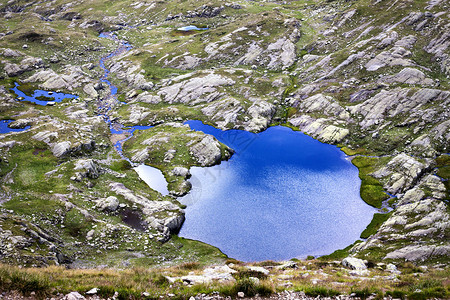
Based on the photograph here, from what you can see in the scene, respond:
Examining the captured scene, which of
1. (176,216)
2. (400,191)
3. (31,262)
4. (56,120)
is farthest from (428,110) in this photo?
(56,120)

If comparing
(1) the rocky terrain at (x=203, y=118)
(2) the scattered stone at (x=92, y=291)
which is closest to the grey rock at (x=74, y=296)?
(2) the scattered stone at (x=92, y=291)

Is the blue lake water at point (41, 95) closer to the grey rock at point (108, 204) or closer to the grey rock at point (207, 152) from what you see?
the grey rock at point (207, 152)

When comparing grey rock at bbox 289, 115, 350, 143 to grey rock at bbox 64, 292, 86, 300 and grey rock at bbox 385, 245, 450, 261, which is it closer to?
grey rock at bbox 385, 245, 450, 261

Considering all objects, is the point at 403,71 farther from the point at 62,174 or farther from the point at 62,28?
the point at 62,28

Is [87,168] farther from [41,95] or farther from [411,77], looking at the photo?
[411,77]

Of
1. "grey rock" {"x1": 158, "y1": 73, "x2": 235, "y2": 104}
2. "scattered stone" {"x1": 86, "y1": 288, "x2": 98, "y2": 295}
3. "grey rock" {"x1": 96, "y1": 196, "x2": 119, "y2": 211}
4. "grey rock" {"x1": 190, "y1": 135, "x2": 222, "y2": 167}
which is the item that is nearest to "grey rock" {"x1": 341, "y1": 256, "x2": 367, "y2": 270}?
"scattered stone" {"x1": 86, "y1": 288, "x2": 98, "y2": 295}
